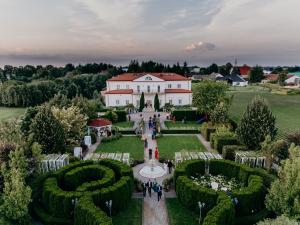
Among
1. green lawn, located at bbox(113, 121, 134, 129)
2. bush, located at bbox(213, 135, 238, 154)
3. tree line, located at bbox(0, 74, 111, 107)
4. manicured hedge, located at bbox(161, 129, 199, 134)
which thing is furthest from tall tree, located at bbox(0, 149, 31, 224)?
tree line, located at bbox(0, 74, 111, 107)

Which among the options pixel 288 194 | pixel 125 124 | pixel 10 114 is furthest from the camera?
pixel 10 114

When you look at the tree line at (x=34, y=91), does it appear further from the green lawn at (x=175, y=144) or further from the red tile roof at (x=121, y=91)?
the green lawn at (x=175, y=144)

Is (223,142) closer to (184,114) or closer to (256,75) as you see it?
(184,114)

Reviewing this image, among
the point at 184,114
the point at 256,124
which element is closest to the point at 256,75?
the point at 184,114

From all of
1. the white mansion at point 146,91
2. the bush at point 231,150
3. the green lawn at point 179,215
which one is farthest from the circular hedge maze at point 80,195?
the white mansion at point 146,91

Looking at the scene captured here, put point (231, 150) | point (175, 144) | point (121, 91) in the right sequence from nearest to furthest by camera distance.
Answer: point (231, 150) < point (175, 144) < point (121, 91)

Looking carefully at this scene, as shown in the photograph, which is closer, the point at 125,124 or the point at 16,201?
the point at 16,201
